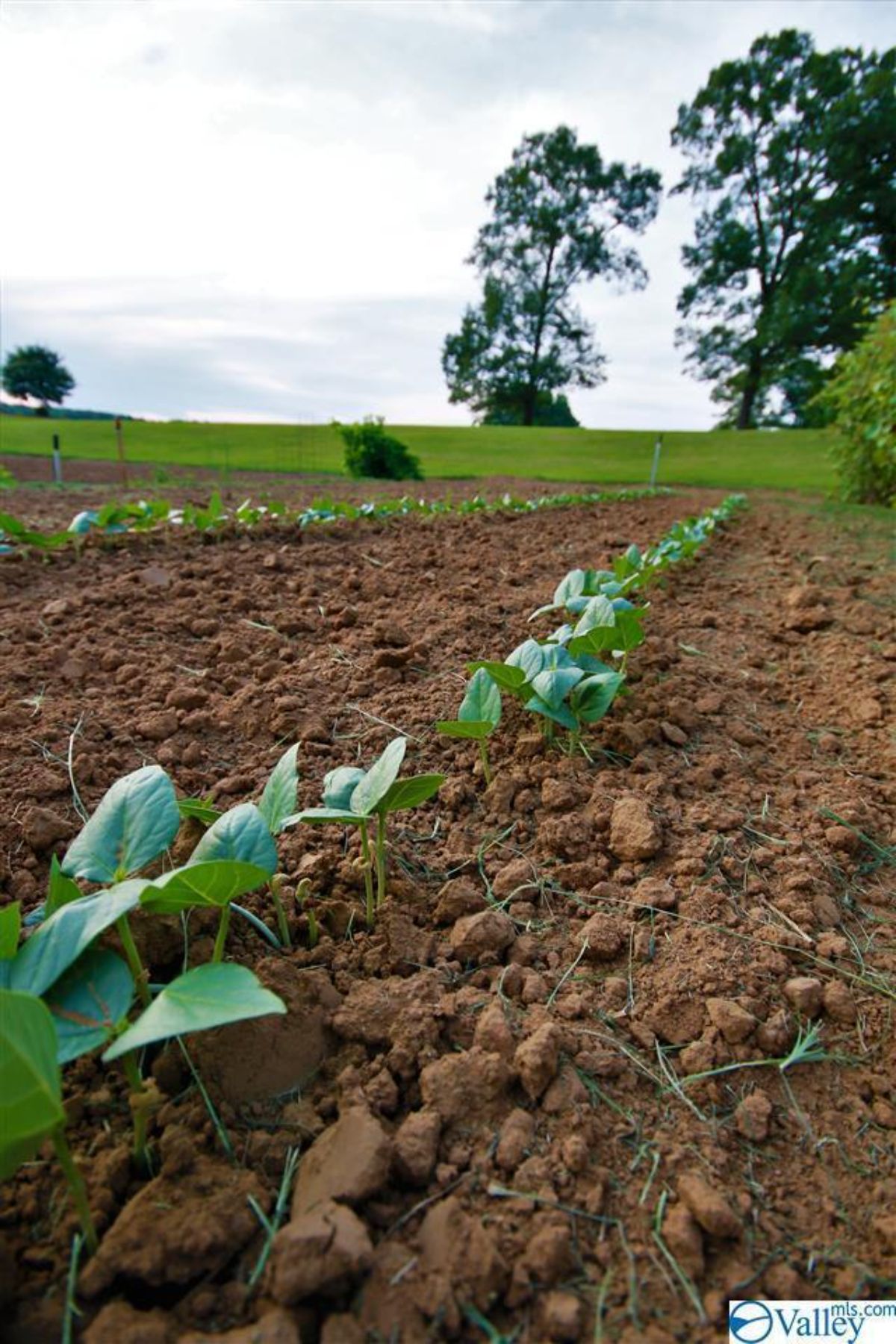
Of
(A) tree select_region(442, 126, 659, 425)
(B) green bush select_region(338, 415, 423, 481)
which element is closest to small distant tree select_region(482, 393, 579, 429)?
(A) tree select_region(442, 126, 659, 425)

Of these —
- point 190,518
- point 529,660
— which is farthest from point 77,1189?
point 190,518

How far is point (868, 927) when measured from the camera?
3.97 feet

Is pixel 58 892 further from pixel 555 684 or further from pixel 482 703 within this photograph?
pixel 555 684

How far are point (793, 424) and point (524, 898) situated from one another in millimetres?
36256

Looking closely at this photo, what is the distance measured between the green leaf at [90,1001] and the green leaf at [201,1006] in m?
0.05

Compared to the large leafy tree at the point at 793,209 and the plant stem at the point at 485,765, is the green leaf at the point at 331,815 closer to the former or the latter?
the plant stem at the point at 485,765

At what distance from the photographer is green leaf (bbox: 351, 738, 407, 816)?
104cm

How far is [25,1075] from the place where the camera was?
599 millimetres

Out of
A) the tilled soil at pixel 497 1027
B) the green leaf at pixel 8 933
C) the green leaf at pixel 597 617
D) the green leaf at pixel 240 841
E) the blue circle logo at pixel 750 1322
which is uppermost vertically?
the green leaf at pixel 597 617

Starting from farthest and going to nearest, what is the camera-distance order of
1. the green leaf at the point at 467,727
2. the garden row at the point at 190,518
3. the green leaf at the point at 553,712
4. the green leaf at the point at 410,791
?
the garden row at the point at 190,518, the green leaf at the point at 553,712, the green leaf at the point at 467,727, the green leaf at the point at 410,791

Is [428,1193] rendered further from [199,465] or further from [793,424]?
[793,424]

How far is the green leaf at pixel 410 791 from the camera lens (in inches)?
44.1

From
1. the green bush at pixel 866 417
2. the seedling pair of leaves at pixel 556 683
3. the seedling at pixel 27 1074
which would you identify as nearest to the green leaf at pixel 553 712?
the seedling pair of leaves at pixel 556 683

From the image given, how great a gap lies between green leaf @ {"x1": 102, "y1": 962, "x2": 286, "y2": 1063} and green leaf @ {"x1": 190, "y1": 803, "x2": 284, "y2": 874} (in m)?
0.17
